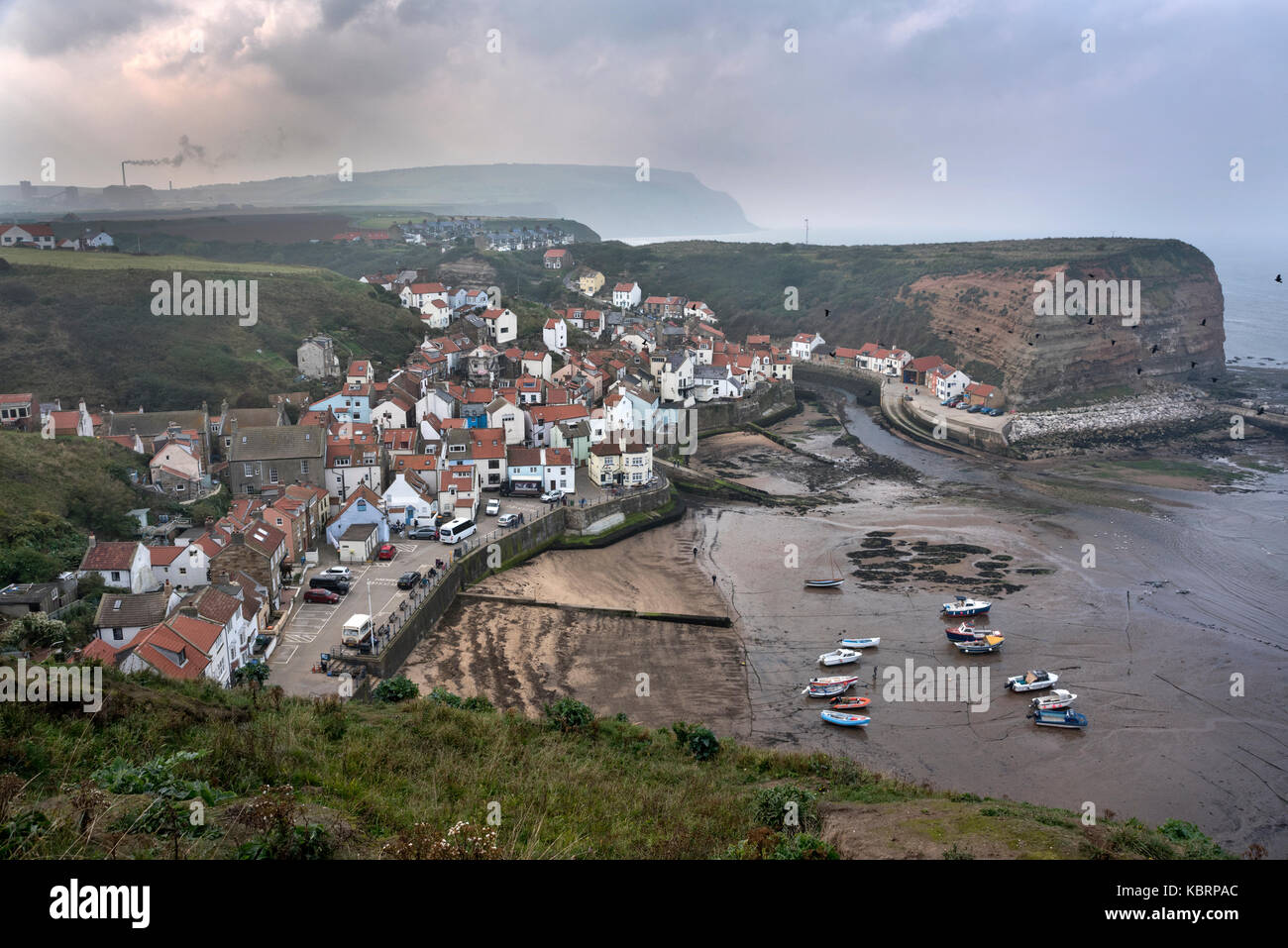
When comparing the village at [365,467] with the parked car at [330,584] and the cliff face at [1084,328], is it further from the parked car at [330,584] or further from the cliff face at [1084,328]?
the cliff face at [1084,328]

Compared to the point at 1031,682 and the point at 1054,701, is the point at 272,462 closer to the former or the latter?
the point at 1031,682

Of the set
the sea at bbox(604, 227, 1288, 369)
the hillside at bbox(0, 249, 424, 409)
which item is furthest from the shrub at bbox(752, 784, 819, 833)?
the sea at bbox(604, 227, 1288, 369)

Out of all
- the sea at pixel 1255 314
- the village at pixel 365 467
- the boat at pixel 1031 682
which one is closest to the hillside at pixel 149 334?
the village at pixel 365 467

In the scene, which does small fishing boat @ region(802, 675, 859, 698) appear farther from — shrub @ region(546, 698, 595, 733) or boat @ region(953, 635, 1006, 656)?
shrub @ region(546, 698, 595, 733)

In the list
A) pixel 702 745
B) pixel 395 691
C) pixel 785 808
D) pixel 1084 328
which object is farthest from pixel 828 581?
pixel 1084 328
